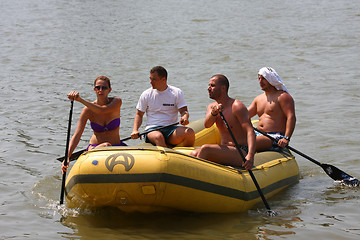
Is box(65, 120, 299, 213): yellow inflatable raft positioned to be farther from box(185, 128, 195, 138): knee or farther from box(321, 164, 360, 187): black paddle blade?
box(321, 164, 360, 187): black paddle blade

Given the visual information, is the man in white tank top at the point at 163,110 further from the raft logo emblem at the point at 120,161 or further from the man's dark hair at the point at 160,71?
the raft logo emblem at the point at 120,161

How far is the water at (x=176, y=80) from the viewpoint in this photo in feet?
20.5

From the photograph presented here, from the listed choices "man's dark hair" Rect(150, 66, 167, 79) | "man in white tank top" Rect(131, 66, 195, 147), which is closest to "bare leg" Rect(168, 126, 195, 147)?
"man in white tank top" Rect(131, 66, 195, 147)

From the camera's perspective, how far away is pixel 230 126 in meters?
6.52

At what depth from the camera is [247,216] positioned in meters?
6.37

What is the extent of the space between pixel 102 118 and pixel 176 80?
317 inches

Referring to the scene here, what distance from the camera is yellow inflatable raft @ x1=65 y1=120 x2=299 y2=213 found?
18.7 ft

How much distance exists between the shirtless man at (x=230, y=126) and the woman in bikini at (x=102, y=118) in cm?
103

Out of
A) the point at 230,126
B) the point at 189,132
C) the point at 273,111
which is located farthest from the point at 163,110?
the point at 273,111

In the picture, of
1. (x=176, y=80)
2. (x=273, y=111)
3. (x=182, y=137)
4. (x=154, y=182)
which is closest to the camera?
(x=154, y=182)

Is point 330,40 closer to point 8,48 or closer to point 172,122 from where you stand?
point 8,48

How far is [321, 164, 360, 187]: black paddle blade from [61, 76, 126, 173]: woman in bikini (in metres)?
2.86

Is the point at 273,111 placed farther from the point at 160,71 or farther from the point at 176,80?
the point at 176,80

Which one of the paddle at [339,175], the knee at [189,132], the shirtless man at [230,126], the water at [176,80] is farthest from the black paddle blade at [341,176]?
the knee at [189,132]
